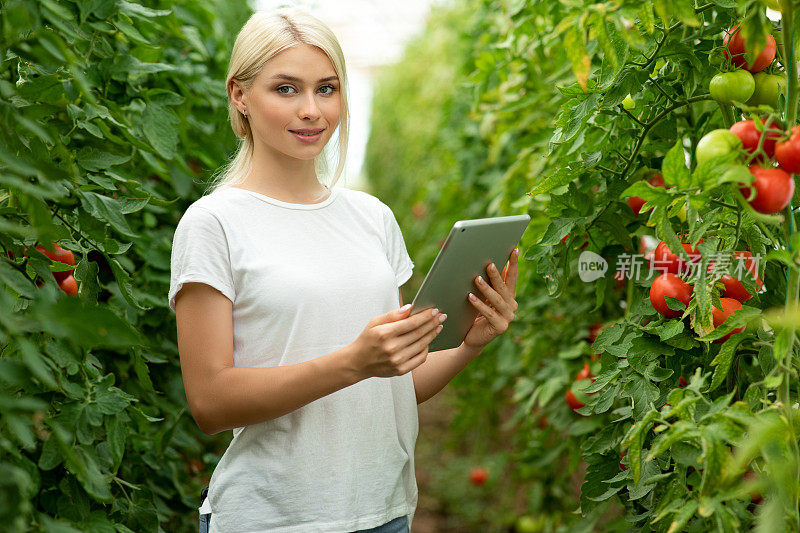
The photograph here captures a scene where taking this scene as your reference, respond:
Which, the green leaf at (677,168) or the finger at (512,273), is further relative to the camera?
the finger at (512,273)

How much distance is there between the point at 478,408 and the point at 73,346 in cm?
189

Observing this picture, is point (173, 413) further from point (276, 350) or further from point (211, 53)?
point (211, 53)

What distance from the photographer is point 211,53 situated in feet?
5.77

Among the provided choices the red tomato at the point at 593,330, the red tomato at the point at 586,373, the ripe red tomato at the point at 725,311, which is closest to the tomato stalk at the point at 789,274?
the ripe red tomato at the point at 725,311

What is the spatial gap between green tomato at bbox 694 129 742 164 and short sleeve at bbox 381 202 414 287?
57 cm

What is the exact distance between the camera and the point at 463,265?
39.6 inches

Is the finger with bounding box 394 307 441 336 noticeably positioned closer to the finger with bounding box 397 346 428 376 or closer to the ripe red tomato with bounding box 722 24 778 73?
the finger with bounding box 397 346 428 376

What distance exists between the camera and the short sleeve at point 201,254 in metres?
0.96

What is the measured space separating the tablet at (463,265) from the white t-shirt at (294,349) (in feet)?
0.36

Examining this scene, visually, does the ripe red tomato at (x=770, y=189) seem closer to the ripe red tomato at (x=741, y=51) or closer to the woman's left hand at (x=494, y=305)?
the ripe red tomato at (x=741, y=51)

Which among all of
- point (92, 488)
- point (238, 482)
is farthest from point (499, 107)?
point (92, 488)

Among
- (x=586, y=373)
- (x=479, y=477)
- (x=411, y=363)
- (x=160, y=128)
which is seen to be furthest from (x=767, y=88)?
(x=479, y=477)

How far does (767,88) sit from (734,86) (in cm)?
6

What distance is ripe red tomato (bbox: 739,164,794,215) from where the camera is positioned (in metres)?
0.71
